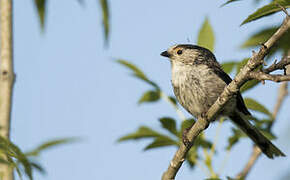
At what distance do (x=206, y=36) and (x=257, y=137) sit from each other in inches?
64.9

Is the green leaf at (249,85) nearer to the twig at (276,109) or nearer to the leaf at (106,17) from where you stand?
the twig at (276,109)

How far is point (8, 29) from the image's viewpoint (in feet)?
13.4

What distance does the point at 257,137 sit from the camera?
5.29 metres

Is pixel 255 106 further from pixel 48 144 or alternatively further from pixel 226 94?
pixel 48 144

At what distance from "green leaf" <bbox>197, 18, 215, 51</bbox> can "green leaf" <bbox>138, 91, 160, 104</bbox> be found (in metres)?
0.61

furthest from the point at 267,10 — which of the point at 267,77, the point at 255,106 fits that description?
the point at 255,106

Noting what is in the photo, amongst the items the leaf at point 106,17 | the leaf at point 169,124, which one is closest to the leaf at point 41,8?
the leaf at point 106,17

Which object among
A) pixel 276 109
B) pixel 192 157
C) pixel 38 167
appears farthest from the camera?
pixel 276 109

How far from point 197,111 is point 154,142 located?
1409 millimetres

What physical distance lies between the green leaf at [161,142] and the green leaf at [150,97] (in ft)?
1.70

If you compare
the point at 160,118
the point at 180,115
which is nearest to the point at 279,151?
the point at 180,115

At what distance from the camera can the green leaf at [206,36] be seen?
4188mm

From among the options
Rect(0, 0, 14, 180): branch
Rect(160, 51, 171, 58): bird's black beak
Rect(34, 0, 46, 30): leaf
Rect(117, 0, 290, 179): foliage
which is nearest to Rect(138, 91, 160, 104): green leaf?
Rect(117, 0, 290, 179): foliage

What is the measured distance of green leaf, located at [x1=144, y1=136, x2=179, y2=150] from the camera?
3.95 meters
